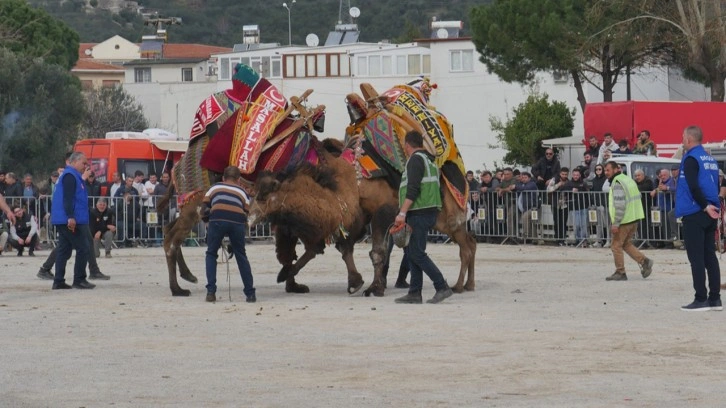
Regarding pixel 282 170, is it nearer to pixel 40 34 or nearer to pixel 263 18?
pixel 40 34

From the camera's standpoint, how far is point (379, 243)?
17594mm

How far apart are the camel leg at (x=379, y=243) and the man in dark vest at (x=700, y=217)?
3499 millimetres

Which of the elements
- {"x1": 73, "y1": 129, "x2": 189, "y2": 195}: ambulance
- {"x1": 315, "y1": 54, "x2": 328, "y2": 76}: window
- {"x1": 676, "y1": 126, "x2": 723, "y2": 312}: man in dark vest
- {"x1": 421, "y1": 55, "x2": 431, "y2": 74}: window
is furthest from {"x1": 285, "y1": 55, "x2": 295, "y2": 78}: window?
{"x1": 676, "y1": 126, "x2": 723, "y2": 312}: man in dark vest

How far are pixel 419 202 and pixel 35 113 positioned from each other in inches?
1773

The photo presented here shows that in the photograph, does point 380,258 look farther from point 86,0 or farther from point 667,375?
point 86,0

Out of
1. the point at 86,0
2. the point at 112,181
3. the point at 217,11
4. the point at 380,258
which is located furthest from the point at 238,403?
the point at 86,0

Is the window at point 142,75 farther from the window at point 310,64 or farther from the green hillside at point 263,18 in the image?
the green hillside at point 263,18

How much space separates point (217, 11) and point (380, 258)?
143m

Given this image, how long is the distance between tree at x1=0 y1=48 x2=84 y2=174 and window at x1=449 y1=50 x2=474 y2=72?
26532mm

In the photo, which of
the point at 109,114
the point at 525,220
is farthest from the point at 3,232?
the point at 109,114

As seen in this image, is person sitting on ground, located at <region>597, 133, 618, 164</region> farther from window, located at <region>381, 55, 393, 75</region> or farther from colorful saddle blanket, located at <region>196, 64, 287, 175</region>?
window, located at <region>381, 55, 393, 75</region>

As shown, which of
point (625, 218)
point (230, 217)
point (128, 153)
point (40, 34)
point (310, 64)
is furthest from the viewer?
point (310, 64)

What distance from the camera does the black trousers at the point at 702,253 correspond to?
1567 cm

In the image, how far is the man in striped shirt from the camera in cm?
1694
